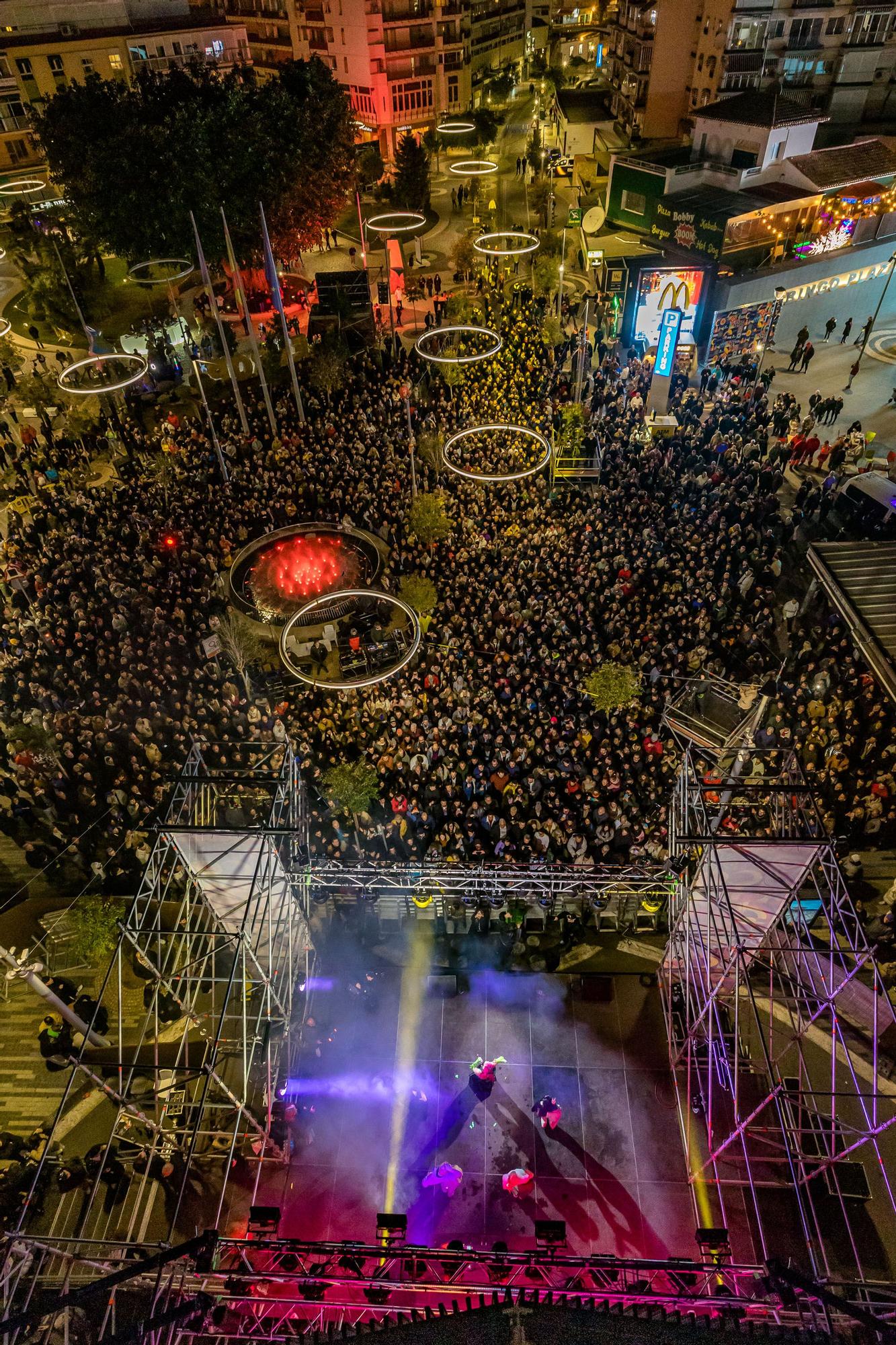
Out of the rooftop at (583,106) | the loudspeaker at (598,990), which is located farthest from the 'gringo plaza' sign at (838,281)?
the loudspeaker at (598,990)

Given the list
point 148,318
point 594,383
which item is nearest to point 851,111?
point 594,383

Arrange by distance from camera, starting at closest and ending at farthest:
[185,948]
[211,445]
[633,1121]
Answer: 1. [633,1121]
2. [185,948]
3. [211,445]

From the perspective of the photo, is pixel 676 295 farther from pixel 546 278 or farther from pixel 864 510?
pixel 864 510

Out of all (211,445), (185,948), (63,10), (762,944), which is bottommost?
(762,944)

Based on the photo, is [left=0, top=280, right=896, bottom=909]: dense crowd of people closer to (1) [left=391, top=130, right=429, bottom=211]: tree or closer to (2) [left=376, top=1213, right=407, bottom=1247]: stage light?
(2) [left=376, top=1213, right=407, bottom=1247]: stage light

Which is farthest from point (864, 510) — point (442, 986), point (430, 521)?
point (442, 986)

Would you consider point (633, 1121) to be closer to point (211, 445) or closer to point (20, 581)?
point (20, 581)

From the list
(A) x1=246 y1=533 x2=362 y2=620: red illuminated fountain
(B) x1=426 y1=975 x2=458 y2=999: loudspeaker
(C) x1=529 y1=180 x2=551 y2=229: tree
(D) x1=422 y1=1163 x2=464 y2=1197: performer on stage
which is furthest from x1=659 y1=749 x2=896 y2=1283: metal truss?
(C) x1=529 y1=180 x2=551 y2=229: tree
